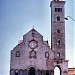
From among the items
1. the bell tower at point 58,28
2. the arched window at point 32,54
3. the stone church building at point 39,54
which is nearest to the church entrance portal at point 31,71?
the stone church building at point 39,54

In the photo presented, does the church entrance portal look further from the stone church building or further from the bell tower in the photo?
the bell tower

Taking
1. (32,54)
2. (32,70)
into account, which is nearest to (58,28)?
(32,54)

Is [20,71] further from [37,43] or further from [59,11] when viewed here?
[59,11]

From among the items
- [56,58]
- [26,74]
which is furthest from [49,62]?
[26,74]

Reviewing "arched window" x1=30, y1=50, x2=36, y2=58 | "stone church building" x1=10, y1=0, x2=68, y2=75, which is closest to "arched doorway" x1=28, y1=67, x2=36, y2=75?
"stone church building" x1=10, y1=0, x2=68, y2=75

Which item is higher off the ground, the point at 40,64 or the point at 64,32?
the point at 64,32

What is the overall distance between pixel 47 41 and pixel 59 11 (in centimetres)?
607

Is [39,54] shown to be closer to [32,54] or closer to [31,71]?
[32,54]

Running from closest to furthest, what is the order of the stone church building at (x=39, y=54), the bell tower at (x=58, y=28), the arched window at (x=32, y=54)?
the stone church building at (x=39, y=54) → the arched window at (x=32, y=54) → the bell tower at (x=58, y=28)

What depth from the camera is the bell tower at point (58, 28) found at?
42.8 meters

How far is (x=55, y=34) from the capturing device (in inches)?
1711

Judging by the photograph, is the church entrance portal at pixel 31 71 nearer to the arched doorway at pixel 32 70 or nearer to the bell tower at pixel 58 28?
the arched doorway at pixel 32 70

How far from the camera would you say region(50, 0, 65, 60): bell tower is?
42.8 m

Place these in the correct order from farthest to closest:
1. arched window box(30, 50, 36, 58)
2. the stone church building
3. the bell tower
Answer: the bell tower
arched window box(30, 50, 36, 58)
the stone church building
